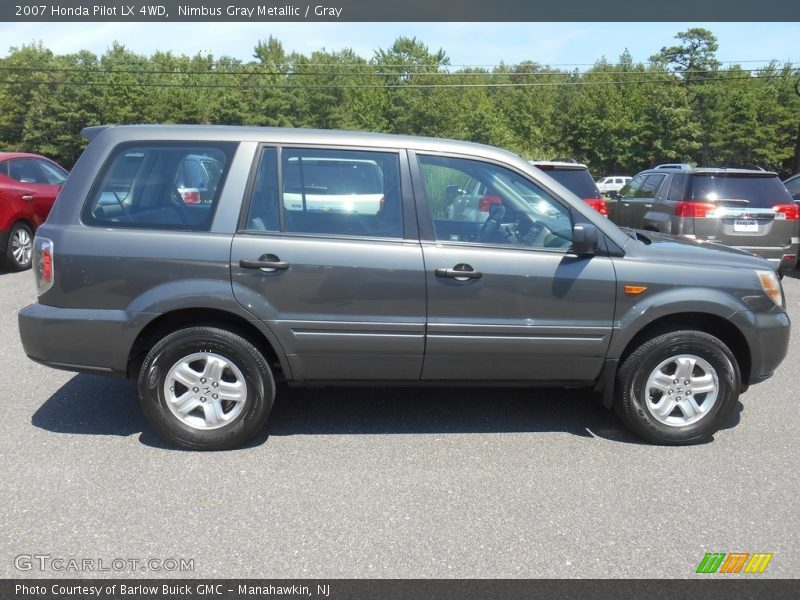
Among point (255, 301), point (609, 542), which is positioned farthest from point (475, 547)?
point (255, 301)

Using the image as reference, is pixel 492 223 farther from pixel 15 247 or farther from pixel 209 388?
pixel 15 247

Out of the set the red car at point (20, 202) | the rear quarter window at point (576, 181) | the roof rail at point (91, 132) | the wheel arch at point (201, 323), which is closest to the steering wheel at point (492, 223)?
the wheel arch at point (201, 323)

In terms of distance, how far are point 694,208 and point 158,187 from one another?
6.86 m

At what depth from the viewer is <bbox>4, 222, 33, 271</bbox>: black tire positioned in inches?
379

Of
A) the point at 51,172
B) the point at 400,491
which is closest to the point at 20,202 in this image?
the point at 51,172

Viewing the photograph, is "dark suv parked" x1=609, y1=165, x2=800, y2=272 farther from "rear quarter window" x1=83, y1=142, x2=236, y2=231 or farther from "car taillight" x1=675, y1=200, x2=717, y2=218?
"rear quarter window" x1=83, y1=142, x2=236, y2=231

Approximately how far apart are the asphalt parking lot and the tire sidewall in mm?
103

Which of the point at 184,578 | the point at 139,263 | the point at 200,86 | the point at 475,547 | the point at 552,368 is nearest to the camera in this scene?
the point at 184,578

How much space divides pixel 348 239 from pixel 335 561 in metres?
1.80

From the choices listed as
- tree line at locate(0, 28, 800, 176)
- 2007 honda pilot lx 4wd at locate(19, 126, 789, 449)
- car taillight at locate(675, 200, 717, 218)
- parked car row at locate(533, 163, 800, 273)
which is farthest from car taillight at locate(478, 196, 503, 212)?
tree line at locate(0, 28, 800, 176)

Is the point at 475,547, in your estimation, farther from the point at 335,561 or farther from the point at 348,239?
the point at 348,239

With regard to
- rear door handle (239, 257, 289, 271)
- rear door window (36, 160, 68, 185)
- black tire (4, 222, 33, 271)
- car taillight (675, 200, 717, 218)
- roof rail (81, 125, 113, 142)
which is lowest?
black tire (4, 222, 33, 271)

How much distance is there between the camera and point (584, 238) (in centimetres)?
393

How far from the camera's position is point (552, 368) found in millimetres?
4184
